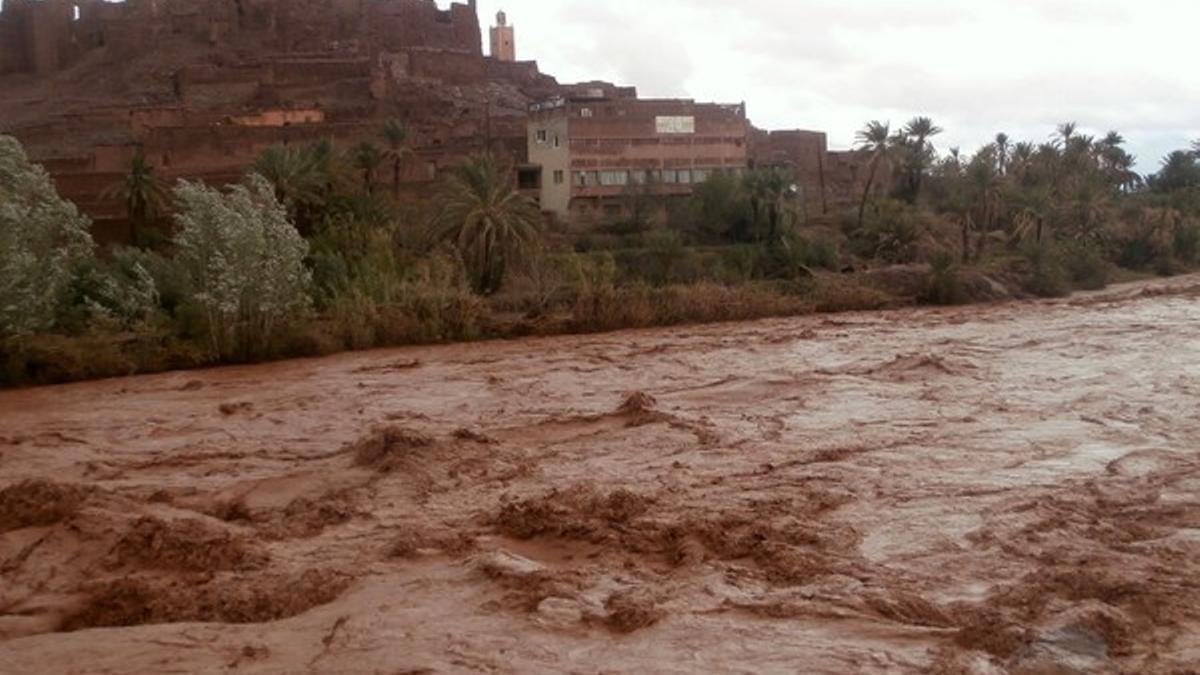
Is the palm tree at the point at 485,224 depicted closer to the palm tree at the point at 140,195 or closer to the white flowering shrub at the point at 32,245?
the palm tree at the point at 140,195

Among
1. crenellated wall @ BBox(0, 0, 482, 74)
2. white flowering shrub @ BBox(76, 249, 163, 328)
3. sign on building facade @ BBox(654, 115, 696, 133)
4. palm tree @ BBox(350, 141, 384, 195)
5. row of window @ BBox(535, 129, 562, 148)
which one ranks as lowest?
white flowering shrub @ BBox(76, 249, 163, 328)

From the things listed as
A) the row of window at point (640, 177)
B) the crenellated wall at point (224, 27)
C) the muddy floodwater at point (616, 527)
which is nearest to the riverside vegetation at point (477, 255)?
the row of window at point (640, 177)

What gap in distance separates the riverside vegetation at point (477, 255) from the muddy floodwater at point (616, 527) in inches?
136

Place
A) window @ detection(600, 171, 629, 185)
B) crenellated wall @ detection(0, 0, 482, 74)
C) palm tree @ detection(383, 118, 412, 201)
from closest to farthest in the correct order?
palm tree @ detection(383, 118, 412, 201) → window @ detection(600, 171, 629, 185) → crenellated wall @ detection(0, 0, 482, 74)

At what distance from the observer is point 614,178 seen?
41500mm

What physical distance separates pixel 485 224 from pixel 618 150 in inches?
394

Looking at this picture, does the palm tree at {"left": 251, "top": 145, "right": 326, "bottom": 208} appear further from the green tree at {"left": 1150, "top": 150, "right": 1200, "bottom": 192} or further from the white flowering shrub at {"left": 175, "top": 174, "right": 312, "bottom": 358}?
the green tree at {"left": 1150, "top": 150, "right": 1200, "bottom": 192}

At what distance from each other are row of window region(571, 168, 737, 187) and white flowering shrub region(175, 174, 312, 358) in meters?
14.6

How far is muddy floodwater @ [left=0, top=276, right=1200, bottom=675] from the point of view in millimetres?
9336

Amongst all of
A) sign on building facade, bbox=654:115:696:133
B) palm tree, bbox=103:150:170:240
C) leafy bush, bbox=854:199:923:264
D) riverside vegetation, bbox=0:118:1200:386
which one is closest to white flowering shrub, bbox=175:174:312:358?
riverside vegetation, bbox=0:118:1200:386

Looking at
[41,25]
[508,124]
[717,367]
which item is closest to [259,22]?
[41,25]

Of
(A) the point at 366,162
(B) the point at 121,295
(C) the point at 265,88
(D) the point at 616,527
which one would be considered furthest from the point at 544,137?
(D) the point at 616,527

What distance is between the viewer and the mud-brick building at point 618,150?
1608 inches

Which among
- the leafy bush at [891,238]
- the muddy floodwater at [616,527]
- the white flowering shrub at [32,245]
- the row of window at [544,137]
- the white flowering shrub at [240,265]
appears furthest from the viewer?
the leafy bush at [891,238]
